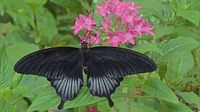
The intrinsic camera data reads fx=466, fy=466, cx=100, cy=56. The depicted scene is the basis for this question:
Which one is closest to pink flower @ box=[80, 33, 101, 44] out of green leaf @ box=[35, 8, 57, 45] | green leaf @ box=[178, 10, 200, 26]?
green leaf @ box=[178, 10, 200, 26]

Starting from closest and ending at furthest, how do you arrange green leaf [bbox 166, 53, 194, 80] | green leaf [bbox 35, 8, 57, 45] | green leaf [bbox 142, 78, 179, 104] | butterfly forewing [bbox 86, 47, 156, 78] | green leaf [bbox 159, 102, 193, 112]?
butterfly forewing [bbox 86, 47, 156, 78]
green leaf [bbox 142, 78, 179, 104]
green leaf [bbox 159, 102, 193, 112]
green leaf [bbox 166, 53, 194, 80]
green leaf [bbox 35, 8, 57, 45]

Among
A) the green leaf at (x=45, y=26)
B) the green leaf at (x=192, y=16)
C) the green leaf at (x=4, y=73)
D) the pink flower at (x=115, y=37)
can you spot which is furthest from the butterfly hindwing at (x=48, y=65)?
the green leaf at (x=45, y=26)

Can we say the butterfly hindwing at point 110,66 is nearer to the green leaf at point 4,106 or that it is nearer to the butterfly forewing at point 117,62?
the butterfly forewing at point 117,62

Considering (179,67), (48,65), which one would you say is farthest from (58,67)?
(179,67)

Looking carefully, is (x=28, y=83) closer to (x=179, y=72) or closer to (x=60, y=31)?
(x=179, y=72)

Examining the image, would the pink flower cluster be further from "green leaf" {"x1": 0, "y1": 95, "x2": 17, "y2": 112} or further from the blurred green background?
"green leaf" {"x1": 0, "y1": 95, "x2": 17, "y2": 112}

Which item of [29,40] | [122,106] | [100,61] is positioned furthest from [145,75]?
[29,40]
